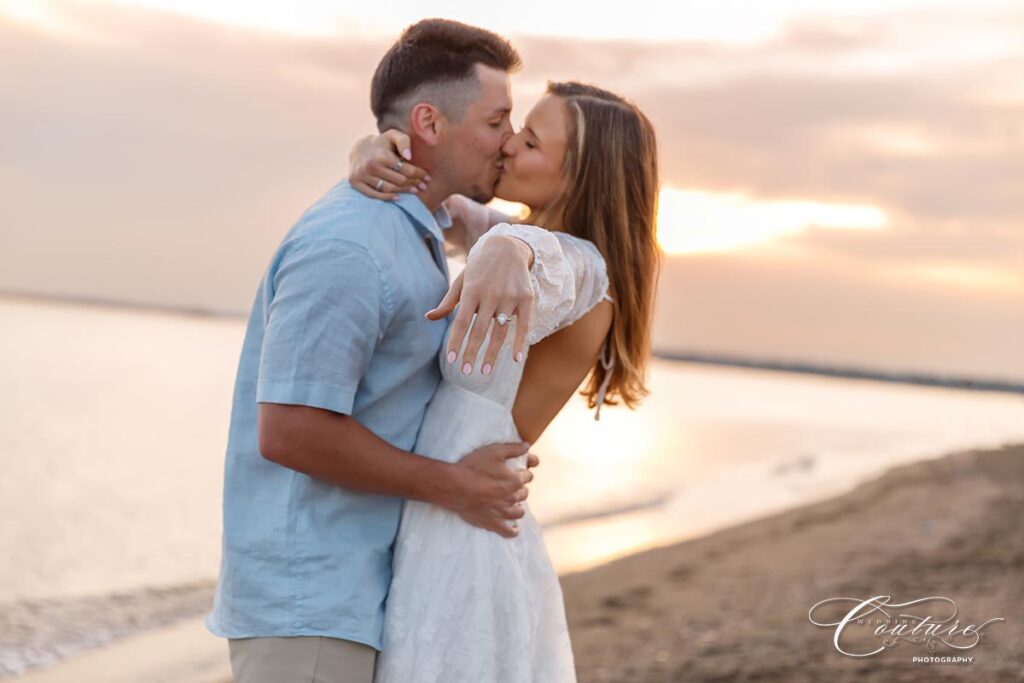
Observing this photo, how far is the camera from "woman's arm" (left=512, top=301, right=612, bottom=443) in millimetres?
2346

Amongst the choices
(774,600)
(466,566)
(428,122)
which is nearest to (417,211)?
(428,122)

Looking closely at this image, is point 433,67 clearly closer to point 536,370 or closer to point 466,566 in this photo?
point 536,370

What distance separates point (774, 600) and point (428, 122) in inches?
205

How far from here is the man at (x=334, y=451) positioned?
2.06 m

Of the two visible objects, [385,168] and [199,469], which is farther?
[199,469]

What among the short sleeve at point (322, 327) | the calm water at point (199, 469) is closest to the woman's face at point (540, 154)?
the short sleeve at point (322, 327)

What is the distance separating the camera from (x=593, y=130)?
2.39m

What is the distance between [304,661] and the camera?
2115 millimetres

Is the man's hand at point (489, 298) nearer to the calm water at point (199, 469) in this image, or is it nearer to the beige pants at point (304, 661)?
the beige pants at point (304, 661)

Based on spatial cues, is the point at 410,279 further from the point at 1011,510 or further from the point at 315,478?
the point at 1011,510

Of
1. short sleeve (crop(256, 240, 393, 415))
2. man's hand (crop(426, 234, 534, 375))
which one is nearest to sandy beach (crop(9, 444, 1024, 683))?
short sleeve (crop(256, 240, 393, 415))

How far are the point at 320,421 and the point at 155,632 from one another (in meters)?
5.73

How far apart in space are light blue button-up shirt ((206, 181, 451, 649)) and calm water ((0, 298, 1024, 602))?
6466 mm

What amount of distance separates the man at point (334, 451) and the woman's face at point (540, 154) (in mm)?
256
